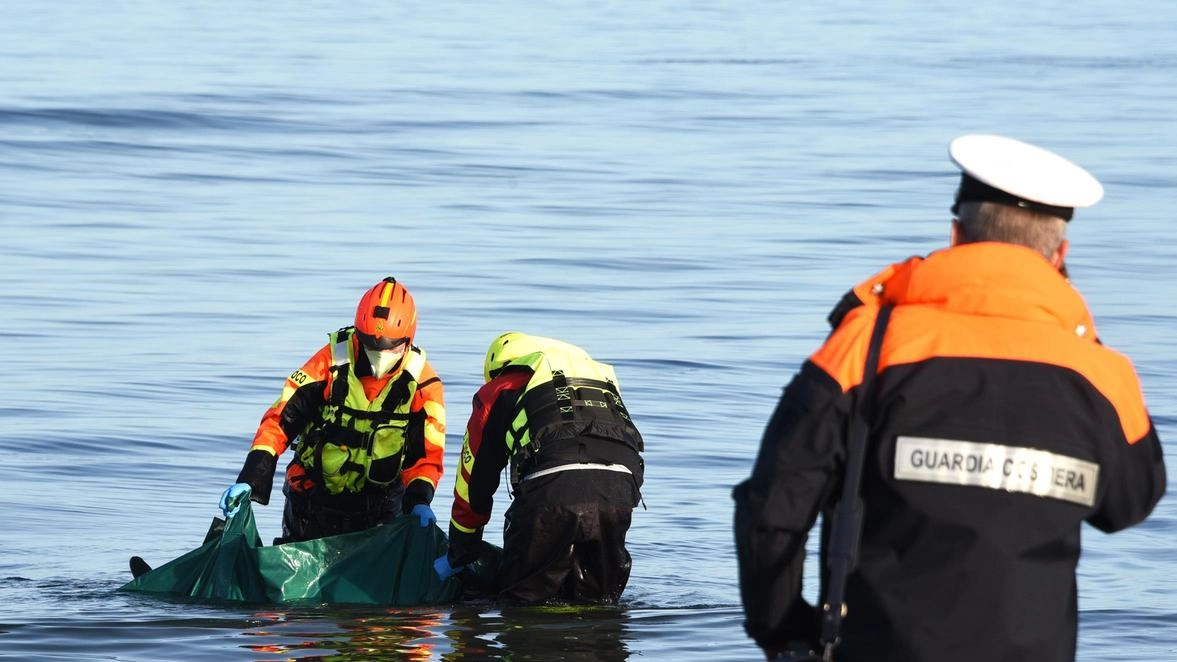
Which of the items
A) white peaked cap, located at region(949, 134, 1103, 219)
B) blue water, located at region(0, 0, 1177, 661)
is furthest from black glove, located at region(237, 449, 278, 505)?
white peaked cap, located at region(949, 134, 1103, 219)

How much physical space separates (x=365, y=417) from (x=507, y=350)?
0.99 meters

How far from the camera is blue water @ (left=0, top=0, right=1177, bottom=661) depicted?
996cm

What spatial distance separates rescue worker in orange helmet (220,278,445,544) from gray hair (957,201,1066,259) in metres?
5.29

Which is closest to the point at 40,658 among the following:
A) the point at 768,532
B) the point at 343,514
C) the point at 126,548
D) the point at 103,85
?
the point at 343,514

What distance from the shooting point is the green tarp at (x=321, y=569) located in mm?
9172

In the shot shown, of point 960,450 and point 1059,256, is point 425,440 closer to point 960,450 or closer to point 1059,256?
point 1059,256

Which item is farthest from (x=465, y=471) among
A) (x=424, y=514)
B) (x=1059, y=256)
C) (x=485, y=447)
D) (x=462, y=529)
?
(x=1059, y=256)

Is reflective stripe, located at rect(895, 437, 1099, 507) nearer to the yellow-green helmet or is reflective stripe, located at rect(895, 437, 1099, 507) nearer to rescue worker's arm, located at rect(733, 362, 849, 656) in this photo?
rescue worker's arm, located at rect(733, 362, 849, 656)

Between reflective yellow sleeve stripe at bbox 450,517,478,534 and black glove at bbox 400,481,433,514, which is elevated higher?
black glove at bbox 400,481,433,514

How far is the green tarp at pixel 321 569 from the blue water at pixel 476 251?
160 millimetres

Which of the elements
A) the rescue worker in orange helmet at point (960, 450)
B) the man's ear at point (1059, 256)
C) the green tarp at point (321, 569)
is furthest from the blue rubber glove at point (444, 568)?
the man's ear at point (1059, 256)

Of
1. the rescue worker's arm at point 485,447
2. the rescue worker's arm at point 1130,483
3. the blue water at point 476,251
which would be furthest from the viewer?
the blue water at point 476,251

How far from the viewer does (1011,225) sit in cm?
405

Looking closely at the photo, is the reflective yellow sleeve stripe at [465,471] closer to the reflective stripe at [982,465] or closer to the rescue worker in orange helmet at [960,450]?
the rescue worker in orange helmet at [960,450]
